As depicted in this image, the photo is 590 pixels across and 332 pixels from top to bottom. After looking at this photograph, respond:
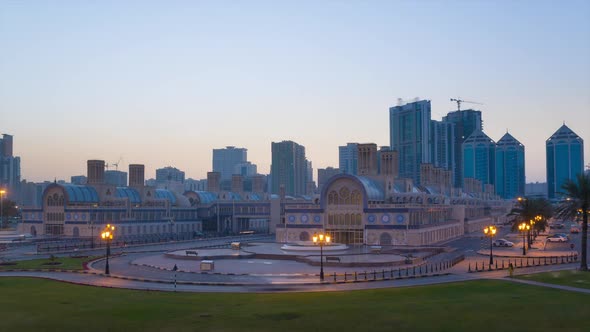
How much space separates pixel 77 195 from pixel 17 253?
39551 millimetres

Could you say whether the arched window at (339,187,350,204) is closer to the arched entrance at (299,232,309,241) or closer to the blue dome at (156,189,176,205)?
the arched entrance at (299,232,309,241)

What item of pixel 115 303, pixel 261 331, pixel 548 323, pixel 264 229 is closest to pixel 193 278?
pixel 115 303

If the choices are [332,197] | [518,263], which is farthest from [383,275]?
[332,197]

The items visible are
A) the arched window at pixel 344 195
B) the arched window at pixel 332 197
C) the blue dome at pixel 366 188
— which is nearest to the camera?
the blue dome at pixel 366 188

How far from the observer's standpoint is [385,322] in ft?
97.1

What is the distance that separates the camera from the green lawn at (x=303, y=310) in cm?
2911

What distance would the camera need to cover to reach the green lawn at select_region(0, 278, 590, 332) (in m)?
29.1

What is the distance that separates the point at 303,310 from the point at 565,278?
26.9 meters

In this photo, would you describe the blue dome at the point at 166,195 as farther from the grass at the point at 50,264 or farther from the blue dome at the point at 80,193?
the grass at the point at 50,264

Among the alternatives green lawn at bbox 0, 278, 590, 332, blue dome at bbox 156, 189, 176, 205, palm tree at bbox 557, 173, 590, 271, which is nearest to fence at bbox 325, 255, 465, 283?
green lawn at bbox 0, 278, 590, 332

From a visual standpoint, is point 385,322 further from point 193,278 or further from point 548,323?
point 193,278

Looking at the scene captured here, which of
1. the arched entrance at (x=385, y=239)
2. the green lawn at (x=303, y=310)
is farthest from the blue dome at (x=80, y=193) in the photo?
the green lawn at (x=303, y=310)

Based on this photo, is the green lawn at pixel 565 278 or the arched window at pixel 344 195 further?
the arched window at pixel 344 195

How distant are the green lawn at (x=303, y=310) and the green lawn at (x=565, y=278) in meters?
4.62
